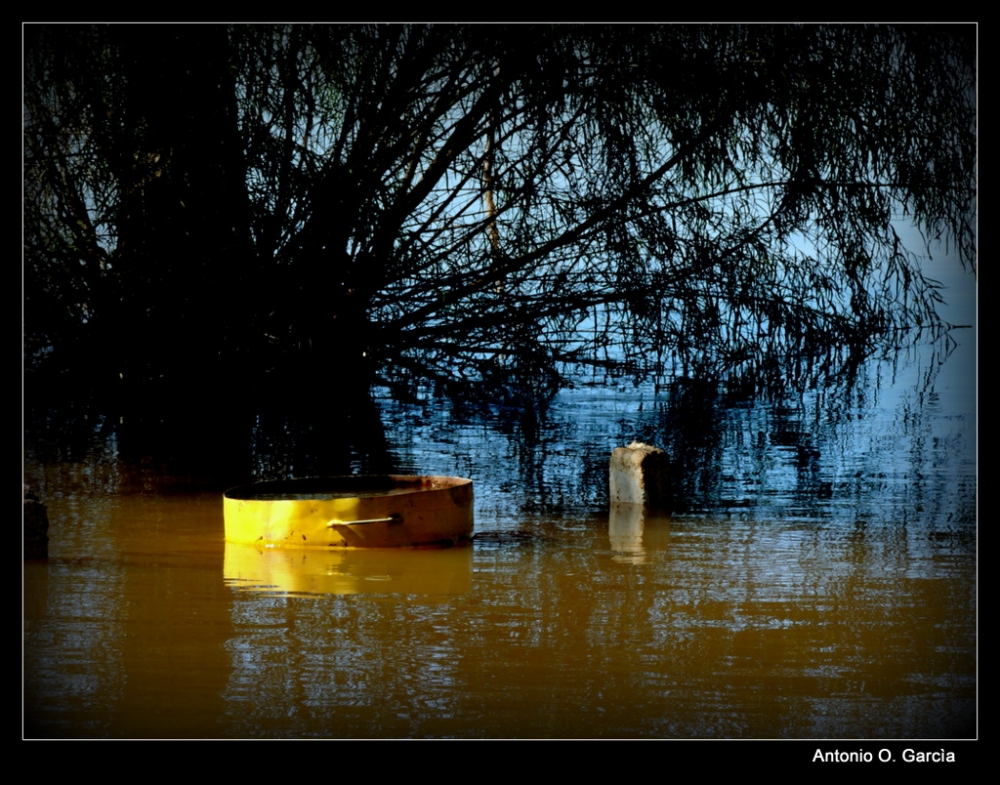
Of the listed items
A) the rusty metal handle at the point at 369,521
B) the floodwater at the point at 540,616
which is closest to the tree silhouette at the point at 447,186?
the floodwater at the point at 540,616

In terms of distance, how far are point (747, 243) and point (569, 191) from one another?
32.9 inches

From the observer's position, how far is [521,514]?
3.53 metres

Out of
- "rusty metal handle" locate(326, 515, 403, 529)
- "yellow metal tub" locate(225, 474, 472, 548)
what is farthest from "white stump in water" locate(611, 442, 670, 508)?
"rusty metal handle" locate(326, 515, 403, 529)

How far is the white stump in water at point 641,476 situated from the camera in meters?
3.60

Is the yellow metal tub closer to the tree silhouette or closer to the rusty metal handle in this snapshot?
the rusty metal handle

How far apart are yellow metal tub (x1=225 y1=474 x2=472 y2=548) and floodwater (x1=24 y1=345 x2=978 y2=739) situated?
62 mm

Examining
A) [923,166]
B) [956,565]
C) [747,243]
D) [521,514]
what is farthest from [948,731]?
[747,243]

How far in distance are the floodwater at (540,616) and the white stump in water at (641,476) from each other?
90mm

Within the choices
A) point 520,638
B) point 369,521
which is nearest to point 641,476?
point 369,521

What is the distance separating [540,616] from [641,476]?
1187mm

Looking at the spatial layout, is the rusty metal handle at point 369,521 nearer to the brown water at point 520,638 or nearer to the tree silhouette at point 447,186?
the brown water at point 520,638

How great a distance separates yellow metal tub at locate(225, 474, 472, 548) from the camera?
3016mm

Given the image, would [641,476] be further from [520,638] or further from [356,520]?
[520,638]

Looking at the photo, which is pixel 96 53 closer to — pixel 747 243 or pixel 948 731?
pixel 747 243
